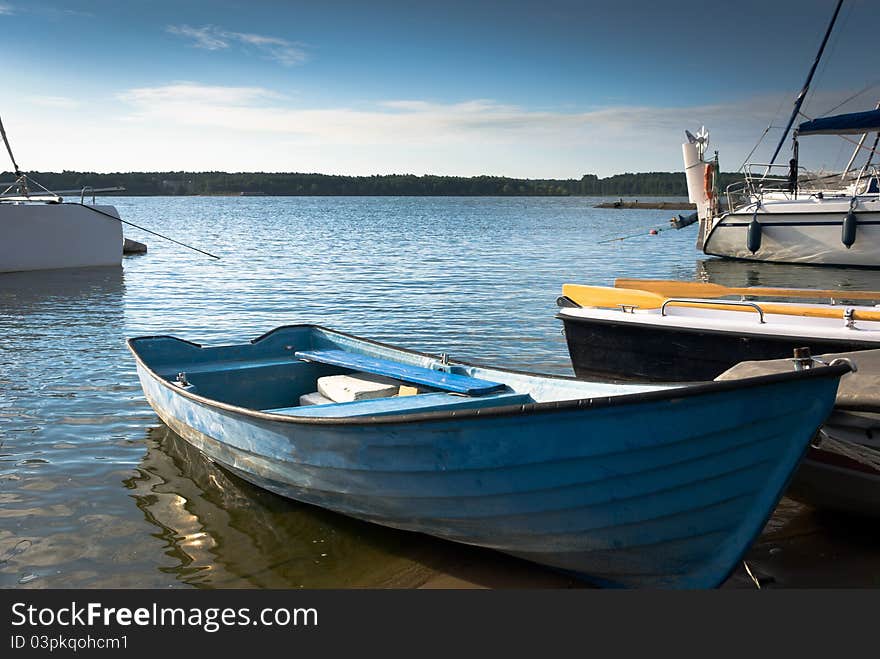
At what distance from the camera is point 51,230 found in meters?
22.8

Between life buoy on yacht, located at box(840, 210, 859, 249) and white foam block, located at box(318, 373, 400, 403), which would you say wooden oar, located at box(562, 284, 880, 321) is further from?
life buoy on yacht, located at box(840, 210, 859, 249)

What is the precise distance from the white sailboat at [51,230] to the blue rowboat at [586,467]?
17.7 m

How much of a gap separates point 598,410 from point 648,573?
1170mm

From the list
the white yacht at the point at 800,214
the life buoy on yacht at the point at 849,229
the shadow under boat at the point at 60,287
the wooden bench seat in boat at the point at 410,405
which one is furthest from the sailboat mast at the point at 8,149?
the life buoy on yacht at the point at 849,229

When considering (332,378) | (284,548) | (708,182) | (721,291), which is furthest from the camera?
(708,182)

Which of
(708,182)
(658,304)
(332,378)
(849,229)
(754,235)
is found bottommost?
(332,378)

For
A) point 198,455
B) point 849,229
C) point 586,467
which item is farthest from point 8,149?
point 849,229

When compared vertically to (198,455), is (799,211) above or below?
above

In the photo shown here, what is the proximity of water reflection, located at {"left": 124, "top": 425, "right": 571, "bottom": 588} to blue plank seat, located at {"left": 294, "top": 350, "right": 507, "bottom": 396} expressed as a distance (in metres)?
1.19

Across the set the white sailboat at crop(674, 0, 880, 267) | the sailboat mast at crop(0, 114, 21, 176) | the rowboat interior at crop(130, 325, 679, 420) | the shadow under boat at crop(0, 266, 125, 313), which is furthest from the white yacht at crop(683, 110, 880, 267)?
the sailboat mast at crop(0, 114, 21, 176)

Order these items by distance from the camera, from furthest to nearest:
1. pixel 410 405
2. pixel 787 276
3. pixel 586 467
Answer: pixel 787 276 < pixel 410 405 < pixel 586 467

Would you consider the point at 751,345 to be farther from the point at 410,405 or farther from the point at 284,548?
the point at 284,548

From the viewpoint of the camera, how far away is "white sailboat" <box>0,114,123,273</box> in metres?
21.5

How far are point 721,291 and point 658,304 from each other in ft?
3.95
